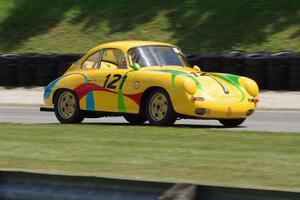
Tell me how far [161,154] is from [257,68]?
12819 mm

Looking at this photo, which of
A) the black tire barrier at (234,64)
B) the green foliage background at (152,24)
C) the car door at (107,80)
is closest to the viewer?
the car door at (107,80)

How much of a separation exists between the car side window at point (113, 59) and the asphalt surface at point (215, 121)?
1240 millimetres

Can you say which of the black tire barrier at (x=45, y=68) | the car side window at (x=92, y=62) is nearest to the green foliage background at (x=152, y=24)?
the black tire barrier at (x=45, y=68)

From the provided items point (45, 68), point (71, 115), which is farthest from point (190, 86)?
point (45, 68)

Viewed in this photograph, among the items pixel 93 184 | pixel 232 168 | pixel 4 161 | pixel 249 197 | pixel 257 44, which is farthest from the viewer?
pixel 257 44

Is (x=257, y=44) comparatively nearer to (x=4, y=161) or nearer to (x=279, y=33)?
(x=279, y=33)

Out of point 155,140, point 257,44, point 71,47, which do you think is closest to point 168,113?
point 155,140

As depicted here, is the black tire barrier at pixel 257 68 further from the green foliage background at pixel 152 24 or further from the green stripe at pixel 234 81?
the green stripe at pixel 234 81

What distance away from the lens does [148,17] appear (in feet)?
103

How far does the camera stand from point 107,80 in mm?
13406

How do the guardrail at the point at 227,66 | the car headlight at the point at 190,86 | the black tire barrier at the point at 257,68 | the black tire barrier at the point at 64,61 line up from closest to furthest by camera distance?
the car headlight at the point at 190,86, the guardrail at the point at 227,66, the black tire barrier at the point at 257,68, the black tire barrier at the point at 64,61

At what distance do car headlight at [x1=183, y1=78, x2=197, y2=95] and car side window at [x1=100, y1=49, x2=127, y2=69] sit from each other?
1.50 m

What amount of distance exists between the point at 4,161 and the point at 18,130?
3.41 m

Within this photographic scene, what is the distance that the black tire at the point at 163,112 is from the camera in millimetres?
12484
